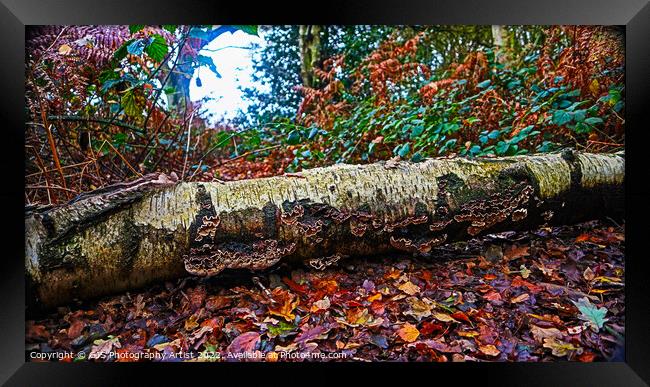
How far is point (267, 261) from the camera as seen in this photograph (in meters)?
1.78

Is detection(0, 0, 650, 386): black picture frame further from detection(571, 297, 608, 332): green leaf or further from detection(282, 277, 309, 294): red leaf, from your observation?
detection(282, 277, 309, 294): red leaf

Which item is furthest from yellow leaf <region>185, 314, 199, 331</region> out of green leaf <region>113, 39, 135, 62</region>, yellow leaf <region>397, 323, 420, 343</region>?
green leaf <region>113, 39, 135, 62</region>

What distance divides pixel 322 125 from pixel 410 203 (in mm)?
818

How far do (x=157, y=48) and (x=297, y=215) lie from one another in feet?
4.76

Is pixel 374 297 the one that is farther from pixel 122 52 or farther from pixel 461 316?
pixel 122 52

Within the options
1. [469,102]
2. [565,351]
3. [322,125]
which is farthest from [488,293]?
[322,125]

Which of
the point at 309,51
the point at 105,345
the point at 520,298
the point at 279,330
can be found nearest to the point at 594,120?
the point at 520,298

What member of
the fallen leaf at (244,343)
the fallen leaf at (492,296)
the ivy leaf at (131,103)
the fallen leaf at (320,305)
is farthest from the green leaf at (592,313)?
the ivy leaf at (131,103)

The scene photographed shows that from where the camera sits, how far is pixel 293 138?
2037 millimetres

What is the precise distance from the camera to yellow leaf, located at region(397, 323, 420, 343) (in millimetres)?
1716

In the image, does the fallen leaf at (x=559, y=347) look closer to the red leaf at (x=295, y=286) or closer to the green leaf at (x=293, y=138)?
the red leaf at (x=295, y=286)

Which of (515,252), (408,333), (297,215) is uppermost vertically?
(297,215)

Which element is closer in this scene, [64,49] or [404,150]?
[64,49]

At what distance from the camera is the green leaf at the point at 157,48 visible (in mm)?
1930
